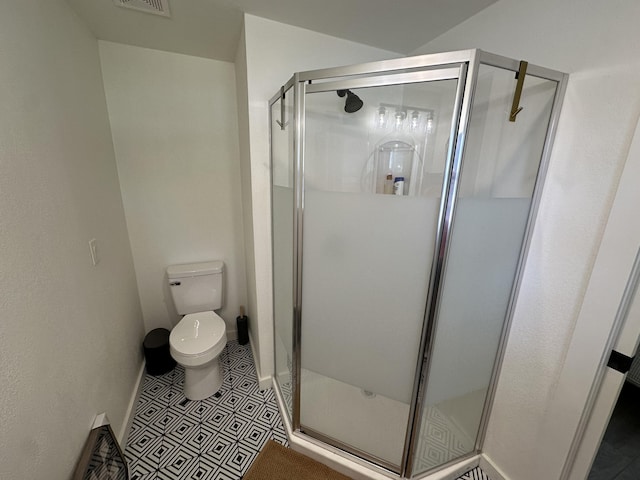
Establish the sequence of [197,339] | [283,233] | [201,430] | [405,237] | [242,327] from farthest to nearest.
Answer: [242,327], [197,339], [201,430], [283,233], [405,237]

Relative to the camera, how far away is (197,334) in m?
1.74

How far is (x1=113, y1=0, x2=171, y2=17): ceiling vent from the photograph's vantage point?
3.90 feet

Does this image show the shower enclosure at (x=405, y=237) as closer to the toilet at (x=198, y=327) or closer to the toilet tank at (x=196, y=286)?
the toilet at (x=198, y=327)

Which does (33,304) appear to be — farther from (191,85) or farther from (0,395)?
(191,85)

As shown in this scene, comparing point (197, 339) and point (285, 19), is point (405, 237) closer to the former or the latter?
point (285, 19)

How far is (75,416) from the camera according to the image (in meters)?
0.99

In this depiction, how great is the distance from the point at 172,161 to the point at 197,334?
4.16ft

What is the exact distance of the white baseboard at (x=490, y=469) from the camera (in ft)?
4.21

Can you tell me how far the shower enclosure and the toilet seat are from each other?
1.78 feet

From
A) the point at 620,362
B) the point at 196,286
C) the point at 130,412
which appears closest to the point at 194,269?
the point at 196,286

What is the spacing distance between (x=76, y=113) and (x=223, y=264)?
1.28m

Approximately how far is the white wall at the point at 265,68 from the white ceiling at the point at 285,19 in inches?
1.8

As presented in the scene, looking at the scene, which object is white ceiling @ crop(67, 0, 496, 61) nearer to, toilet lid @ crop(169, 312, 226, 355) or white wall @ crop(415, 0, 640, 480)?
white wall @ crop(415, 0, 640, 480)

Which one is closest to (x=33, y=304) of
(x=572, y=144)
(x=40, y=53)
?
(x=40, y=53)
